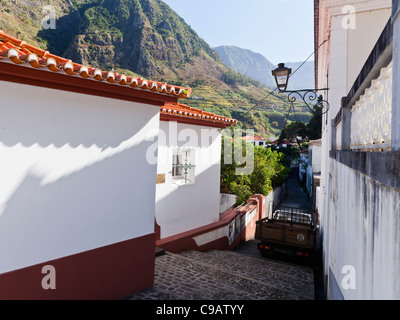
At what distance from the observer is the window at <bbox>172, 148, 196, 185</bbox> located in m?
8.46

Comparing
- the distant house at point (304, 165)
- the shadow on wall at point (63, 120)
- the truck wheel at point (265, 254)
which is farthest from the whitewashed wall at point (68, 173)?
the distant house at point (304, 165)

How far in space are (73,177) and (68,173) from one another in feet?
0.33

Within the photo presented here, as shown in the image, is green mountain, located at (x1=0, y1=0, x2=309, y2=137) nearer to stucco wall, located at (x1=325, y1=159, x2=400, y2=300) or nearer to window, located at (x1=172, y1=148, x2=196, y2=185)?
window, located at (x1=172, y1=148, x2=196, y2=185)

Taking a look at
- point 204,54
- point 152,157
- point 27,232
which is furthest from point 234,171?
point 204,54

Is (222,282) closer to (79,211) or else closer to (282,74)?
(79,211)

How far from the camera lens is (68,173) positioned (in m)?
4.18

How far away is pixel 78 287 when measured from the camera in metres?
4.28

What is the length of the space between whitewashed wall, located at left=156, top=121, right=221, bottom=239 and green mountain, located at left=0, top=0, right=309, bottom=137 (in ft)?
179

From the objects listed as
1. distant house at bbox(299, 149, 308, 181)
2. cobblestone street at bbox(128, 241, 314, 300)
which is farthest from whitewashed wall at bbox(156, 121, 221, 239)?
distant house at bbox(299, 149, 308, 181)

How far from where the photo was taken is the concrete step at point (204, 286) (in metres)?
5.11

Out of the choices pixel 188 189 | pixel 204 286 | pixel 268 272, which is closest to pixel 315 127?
pixel 188 189

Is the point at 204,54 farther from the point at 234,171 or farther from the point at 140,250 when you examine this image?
the point at 140,250
